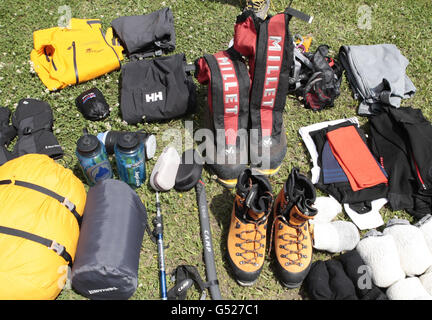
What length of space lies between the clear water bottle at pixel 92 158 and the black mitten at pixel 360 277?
2.69 meters

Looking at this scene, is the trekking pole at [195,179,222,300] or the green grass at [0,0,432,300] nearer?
the trekking pole at [195,179,222,300]

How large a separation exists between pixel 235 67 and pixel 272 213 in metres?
1.65

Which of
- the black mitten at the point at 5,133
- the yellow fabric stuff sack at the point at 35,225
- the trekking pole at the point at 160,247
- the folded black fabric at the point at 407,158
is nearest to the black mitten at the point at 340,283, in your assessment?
the folded black fabric at the point at 407,158

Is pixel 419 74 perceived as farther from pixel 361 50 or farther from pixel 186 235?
pixel 186 235

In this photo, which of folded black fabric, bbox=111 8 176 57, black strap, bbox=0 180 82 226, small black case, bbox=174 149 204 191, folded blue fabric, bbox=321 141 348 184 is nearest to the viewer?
black strap, bbox=0 180 82 226

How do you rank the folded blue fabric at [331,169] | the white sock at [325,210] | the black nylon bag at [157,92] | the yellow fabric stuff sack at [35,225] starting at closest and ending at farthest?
the yellow fabric stuff sack at [35,225], the white sock at [325,210], the folded blue fabric at [331,169], the black nylon bag at [157,92]

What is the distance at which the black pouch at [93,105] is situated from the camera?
14.2ft

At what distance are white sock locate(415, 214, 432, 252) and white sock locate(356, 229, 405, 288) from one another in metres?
0.41

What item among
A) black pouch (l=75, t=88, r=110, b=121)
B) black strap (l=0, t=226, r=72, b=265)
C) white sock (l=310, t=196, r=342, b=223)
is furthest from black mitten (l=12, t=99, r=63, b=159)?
white sock (l=310, t=196, r=342, b=223)

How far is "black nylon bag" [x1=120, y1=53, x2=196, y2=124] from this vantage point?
4266 millimetres

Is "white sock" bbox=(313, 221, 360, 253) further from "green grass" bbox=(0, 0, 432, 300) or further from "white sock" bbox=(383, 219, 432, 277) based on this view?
"white sock" bbox=(383, 219, 432, 277)

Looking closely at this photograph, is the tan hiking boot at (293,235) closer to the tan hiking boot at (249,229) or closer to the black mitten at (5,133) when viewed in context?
the tan hiking boot at (249,229)

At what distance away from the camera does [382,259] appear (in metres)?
3.20

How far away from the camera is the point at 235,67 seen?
142 inches
